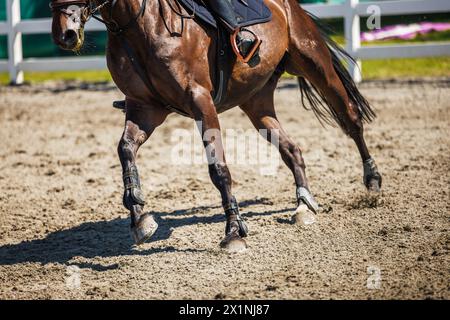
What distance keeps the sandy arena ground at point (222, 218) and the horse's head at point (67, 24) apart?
1513mm

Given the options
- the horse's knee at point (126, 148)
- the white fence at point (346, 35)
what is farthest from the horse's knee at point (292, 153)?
the white fence at point (346, 35)

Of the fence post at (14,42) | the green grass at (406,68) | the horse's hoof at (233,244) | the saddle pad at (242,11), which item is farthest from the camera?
the fence post at (14,42)

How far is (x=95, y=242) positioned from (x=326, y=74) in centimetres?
241

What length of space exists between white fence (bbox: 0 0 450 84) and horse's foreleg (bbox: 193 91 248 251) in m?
6.97

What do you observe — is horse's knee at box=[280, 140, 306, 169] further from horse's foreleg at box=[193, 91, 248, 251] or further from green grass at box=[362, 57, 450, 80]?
green grass at box=[362, 57, 450, 80]

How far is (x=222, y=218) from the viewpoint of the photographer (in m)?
5.88

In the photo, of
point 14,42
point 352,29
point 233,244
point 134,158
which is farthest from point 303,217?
point 14,42

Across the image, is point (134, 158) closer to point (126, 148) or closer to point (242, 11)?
point (126, 148)

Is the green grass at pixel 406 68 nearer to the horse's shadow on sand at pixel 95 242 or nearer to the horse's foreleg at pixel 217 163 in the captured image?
the horse's shadow on sand at pixel 95 242

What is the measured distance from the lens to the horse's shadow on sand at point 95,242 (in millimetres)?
5059

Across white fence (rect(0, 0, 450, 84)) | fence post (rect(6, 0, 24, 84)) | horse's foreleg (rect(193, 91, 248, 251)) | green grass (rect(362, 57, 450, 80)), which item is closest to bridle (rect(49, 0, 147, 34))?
horse's foreleg (rect(193, 91, 248, 251))

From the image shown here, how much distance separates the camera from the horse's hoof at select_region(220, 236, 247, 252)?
4.82 meters
